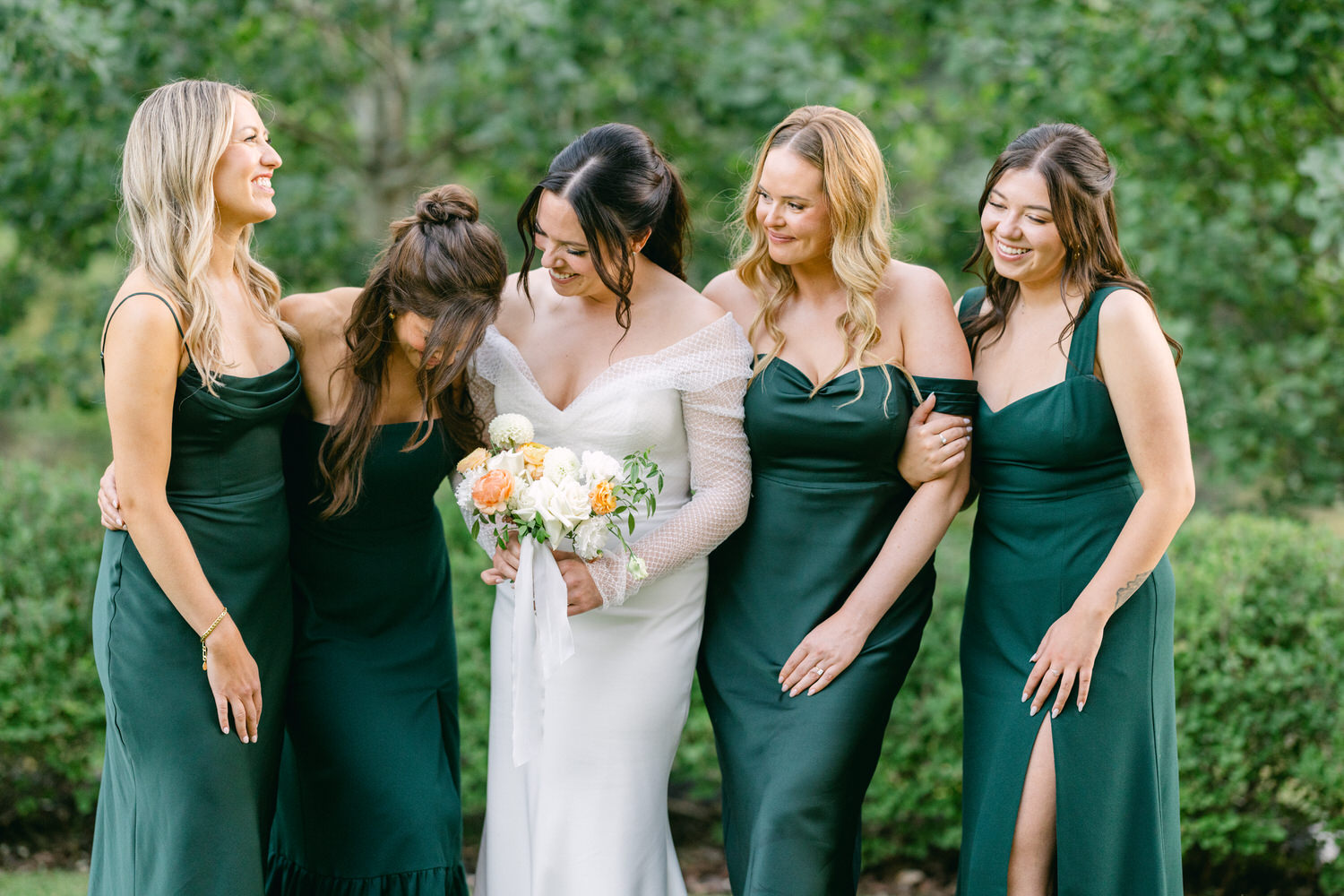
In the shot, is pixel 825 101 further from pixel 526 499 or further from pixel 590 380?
pixel 526 499

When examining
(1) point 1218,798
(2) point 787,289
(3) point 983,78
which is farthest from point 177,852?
(3) point 983,78

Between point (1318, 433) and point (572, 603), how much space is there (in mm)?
4940

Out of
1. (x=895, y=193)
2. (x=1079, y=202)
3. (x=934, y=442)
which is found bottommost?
(x=934, y=442)

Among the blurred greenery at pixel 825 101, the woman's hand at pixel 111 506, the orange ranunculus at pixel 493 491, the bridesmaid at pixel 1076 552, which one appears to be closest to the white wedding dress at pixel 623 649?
the orange ranunculus at pixel 493 491

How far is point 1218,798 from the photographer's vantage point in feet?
15.2

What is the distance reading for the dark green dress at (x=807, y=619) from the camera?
3504 mm

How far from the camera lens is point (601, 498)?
3199mm

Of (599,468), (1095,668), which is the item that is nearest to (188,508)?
(599,468)

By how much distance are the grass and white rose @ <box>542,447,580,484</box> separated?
2774 mm

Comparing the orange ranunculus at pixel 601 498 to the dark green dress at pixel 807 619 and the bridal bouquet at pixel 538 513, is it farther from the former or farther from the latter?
the dark green dress at pixel 807 619

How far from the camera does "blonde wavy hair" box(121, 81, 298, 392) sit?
3.12 m

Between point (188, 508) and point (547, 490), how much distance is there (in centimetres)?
101

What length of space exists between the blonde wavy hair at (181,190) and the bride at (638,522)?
90cm

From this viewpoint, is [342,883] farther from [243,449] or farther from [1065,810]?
[1065,810]
